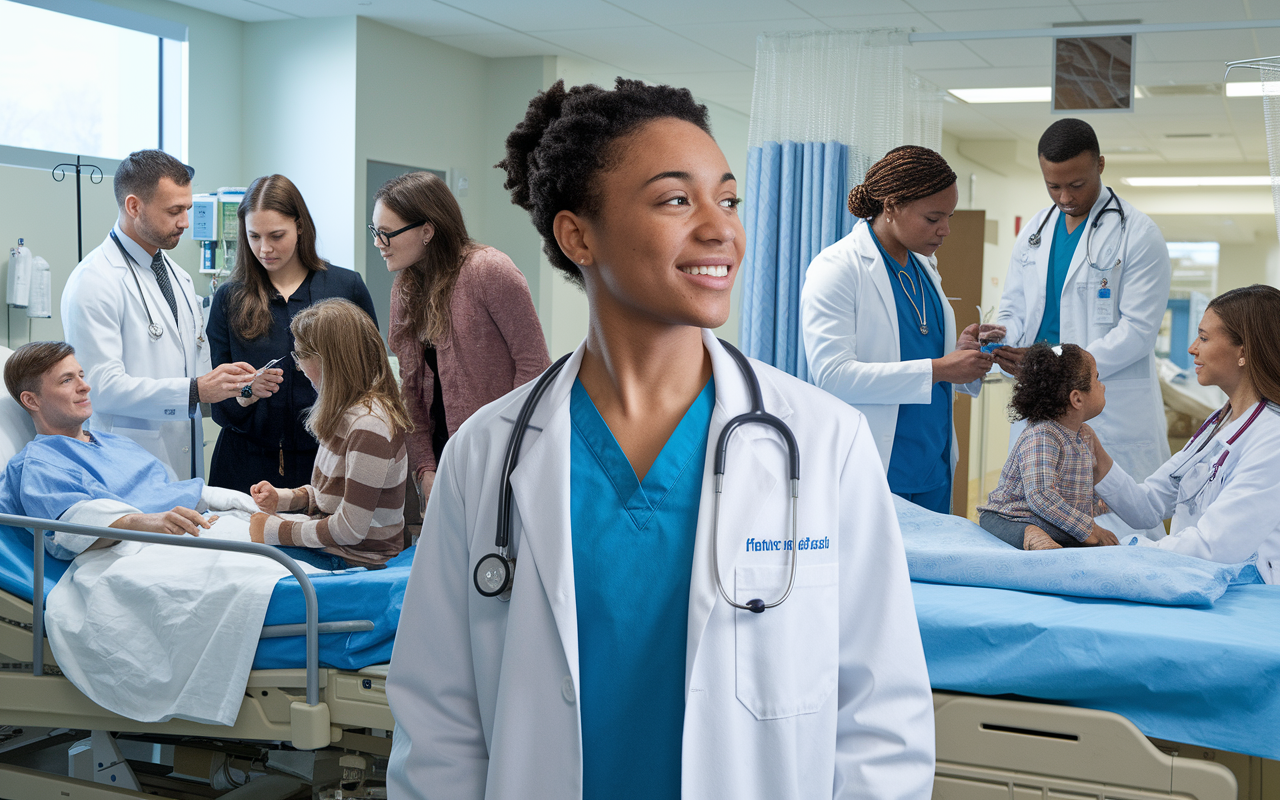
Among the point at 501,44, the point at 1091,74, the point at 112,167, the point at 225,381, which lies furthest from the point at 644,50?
the point at 225,381

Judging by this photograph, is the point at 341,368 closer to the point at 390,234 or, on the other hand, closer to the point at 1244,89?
the point at 390,234

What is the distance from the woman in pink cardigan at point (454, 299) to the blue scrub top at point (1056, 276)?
184 cm

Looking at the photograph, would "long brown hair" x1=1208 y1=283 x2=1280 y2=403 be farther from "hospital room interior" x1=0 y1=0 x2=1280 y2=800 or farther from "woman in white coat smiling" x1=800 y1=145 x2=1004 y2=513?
"woman in white coat smiling" x1=800 y1=145 x2=1004 y2=513

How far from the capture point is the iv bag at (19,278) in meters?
3.90

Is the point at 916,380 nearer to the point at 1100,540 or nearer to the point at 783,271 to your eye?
the point at 1100,540

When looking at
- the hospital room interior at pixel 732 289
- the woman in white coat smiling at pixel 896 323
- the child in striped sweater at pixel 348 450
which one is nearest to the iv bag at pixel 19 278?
the hospital room interior at pixel 732 289

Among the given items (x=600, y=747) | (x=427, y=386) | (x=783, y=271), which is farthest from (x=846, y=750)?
(x=783, y=271)

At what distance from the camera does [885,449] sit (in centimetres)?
267

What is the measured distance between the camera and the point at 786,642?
36.4 inches

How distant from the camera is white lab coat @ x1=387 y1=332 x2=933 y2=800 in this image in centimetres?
92

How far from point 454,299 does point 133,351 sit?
1.07 m

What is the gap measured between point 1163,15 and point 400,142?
11.9 ft

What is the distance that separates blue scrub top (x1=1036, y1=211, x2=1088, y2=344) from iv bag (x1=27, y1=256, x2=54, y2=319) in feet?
11.9

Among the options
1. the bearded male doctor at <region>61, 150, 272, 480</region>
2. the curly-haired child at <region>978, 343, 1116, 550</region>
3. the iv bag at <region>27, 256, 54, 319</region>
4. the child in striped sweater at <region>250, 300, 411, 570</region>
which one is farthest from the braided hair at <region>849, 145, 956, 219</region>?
the iv bag at <region>27, 256, 54, 319</region>
